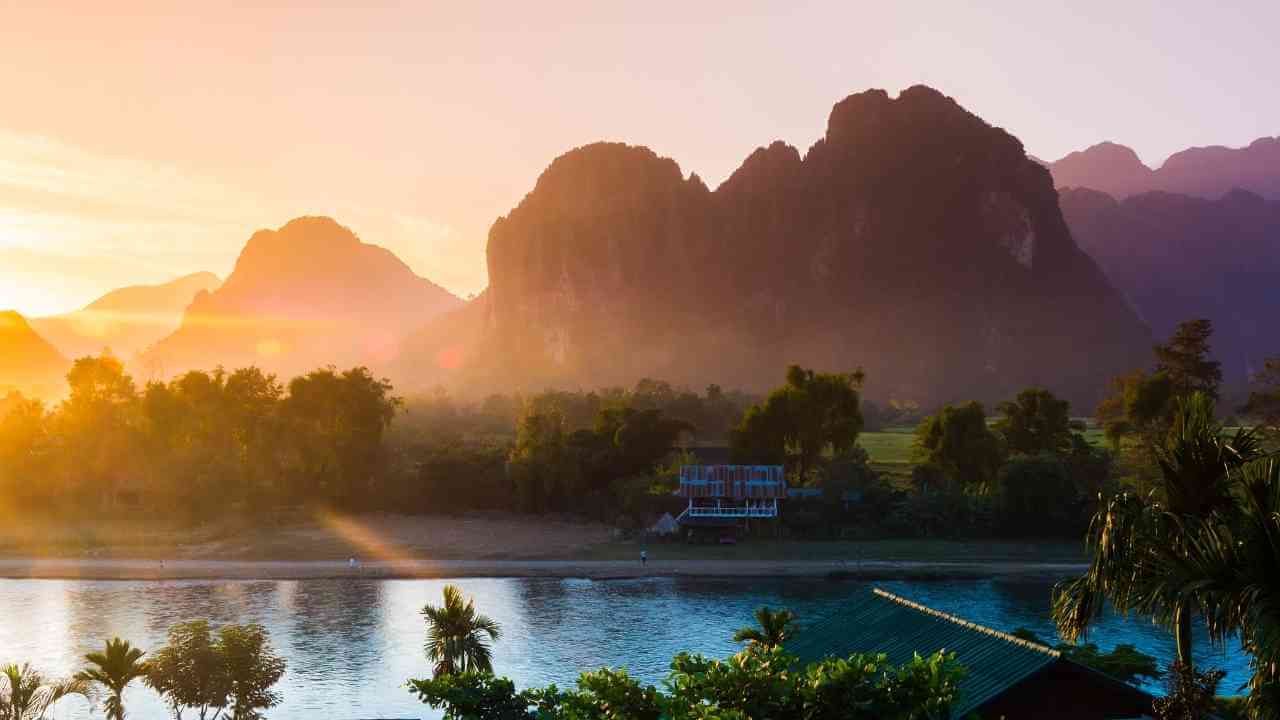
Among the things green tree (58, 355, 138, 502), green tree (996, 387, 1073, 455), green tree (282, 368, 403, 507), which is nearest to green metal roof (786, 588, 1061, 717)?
green tree (996, 387, 1073, 455)

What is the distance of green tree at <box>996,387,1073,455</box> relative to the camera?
80.3 meters

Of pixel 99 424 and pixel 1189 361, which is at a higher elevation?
pixel 1189 361

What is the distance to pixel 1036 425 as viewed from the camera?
8088 cm

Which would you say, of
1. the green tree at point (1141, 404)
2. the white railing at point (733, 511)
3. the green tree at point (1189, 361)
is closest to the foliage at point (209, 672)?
the white railing at point (733, 511)

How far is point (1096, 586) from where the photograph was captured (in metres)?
12.8

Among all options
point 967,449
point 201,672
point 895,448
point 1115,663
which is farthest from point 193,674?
point 895,448

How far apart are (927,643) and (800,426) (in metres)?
63.3

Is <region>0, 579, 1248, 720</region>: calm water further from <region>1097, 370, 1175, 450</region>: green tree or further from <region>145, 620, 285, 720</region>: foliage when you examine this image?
<region>1097, 370, 1175, 450</region>: green tree

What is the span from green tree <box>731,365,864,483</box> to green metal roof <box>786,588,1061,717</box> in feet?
193

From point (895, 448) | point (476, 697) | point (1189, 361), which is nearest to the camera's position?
point (476, 697)

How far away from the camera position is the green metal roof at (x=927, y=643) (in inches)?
633

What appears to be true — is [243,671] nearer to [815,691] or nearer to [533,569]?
[815,691]

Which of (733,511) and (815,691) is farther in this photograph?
(733,511)

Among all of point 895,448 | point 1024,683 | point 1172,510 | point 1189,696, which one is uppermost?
point 1172,510
